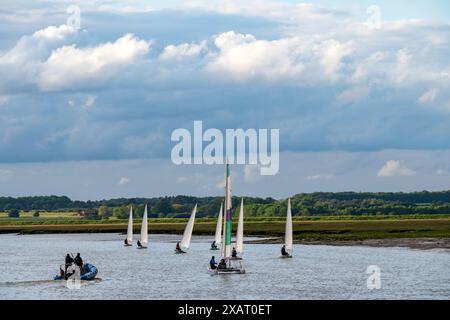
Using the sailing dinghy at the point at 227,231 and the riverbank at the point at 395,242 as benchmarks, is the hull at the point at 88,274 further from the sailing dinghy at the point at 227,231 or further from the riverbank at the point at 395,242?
the riverbank at the point at 395,242

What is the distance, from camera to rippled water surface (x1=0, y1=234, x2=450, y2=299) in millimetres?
64562

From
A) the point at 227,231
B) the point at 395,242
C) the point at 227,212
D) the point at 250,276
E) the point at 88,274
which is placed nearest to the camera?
the point at 88,274

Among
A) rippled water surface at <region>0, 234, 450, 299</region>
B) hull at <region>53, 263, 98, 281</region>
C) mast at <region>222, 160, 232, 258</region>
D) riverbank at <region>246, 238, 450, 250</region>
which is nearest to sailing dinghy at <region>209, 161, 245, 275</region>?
mast at <region>222, 160, 232, 258</region>

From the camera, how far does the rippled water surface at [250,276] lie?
6456cm

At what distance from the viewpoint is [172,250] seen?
384ft

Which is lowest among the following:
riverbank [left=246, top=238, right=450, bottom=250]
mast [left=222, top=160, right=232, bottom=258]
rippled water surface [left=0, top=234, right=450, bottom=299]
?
rippled water surface [left=0, top=234, right=450, bottom=299]

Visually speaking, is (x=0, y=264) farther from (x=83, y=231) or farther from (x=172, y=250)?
(x=83, y=231)

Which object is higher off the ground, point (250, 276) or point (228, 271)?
point (228, 271)

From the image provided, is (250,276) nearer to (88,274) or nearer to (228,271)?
(228,271)

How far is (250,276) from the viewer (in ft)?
254

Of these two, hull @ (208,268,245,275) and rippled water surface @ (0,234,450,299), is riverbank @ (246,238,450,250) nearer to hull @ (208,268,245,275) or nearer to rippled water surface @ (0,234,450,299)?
rippled water surface @ (0,234,450,299)

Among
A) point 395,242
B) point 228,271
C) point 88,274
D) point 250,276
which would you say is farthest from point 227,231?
point 395,242
